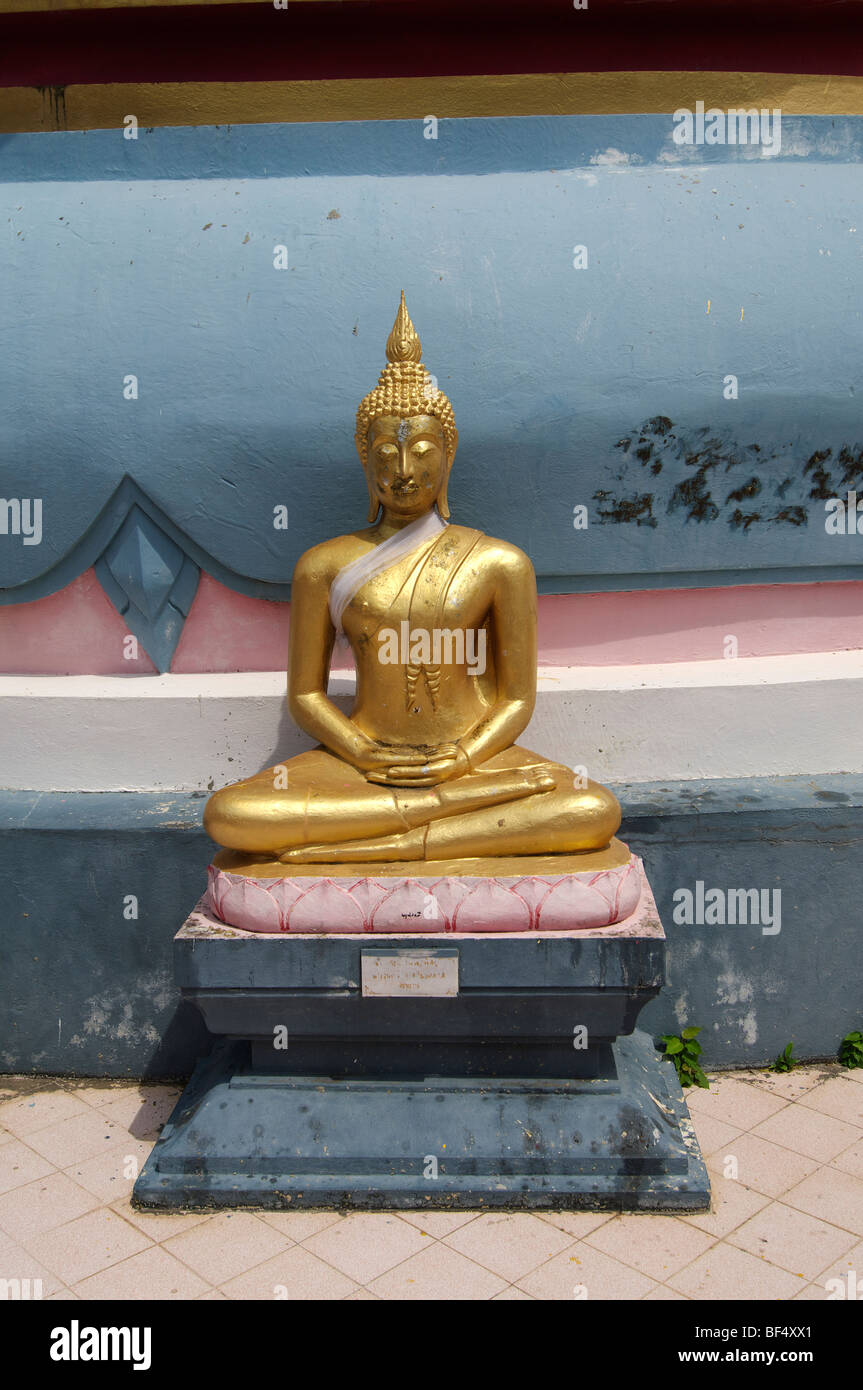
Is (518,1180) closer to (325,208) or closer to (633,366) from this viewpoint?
(633,366)

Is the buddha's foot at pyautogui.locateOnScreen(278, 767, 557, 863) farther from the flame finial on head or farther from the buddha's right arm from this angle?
the flame finial on head

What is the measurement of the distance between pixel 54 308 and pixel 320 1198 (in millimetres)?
2934

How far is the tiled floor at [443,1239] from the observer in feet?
9.67

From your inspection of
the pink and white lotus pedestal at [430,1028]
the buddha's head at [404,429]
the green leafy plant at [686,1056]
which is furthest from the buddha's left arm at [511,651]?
the green leafy plant at [686,1056]

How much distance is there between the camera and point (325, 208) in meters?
4.03

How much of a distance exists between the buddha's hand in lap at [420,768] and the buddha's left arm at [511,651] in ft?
0.26

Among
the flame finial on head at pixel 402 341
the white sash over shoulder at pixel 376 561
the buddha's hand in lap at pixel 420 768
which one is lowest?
the buddha's hand in lap at pixel 420 768

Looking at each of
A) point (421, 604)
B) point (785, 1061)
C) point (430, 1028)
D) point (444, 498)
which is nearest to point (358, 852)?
point (430, 1028)

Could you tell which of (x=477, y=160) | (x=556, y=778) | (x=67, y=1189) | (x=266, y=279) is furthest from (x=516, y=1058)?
(x=477, y=160)

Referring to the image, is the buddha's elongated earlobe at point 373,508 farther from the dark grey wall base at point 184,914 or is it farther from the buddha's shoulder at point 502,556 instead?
the dark grey wall base at point 184,914

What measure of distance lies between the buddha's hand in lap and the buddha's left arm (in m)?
0.08

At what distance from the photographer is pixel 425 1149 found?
3.29m

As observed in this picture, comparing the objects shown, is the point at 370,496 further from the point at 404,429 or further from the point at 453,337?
the point at 453,337

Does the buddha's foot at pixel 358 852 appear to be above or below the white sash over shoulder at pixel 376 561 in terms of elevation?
below
